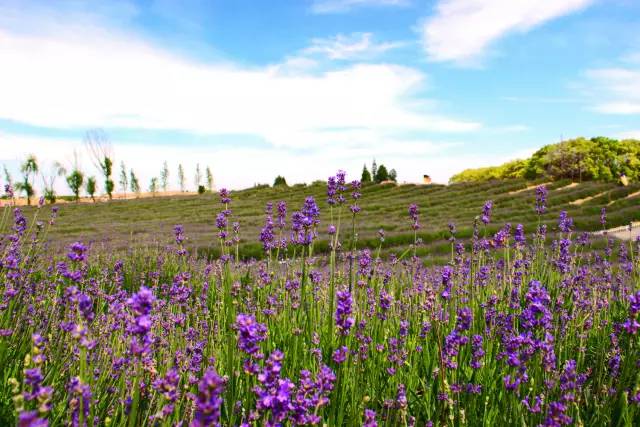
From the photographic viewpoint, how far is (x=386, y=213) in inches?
1205

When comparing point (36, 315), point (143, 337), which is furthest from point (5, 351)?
point (143, 337)

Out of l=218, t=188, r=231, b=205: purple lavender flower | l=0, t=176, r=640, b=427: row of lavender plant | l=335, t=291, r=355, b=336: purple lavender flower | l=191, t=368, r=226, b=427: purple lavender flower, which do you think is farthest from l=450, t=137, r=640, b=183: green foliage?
l=191, t=368, r=226, b=427: purple lavender flower

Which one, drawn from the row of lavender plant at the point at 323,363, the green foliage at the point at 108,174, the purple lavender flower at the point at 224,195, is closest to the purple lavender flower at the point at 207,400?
the row of lavender plant at the point at 323,363

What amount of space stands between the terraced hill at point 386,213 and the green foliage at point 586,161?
487 cm

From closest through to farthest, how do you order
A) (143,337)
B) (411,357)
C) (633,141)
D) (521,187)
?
(143,337) → (411,357) → (521,187) → (633,141)

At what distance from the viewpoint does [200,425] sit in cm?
Result: 113

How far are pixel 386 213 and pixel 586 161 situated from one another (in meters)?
21.4

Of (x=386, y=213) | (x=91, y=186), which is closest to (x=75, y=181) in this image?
(x=91, y=186)

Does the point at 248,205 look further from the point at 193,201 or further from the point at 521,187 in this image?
the point at 521,187

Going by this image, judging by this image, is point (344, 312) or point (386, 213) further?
point (386, 213)

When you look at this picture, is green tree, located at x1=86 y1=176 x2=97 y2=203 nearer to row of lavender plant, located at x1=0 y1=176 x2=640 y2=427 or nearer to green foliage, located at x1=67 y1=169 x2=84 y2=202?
green foliage, located at x1=67 y1=169 x2=84 y2=202

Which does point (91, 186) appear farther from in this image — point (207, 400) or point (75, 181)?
point (207, 400)

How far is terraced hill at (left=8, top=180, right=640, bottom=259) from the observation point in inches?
698

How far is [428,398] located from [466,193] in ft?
120
